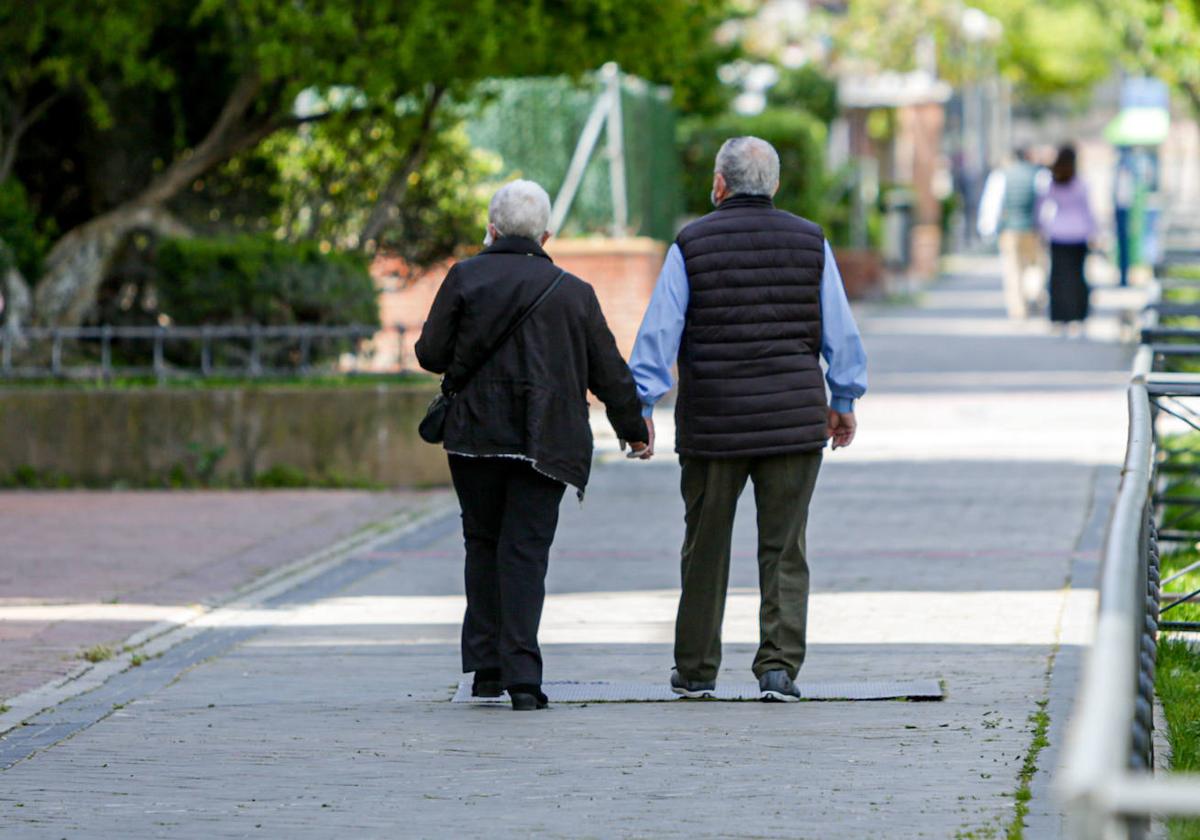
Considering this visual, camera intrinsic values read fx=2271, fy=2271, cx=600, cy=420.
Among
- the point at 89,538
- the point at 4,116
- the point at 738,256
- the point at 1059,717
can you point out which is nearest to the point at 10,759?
the point at 738,256

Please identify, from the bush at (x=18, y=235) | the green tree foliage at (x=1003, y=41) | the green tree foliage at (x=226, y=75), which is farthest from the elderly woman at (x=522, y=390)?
the green tree foliage at (x=1003, y=41)

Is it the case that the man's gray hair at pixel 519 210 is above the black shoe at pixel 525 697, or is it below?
above

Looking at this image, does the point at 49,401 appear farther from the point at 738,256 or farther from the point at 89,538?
the point at 738,256

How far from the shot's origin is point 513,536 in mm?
6887

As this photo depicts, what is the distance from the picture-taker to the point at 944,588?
29.9 feet

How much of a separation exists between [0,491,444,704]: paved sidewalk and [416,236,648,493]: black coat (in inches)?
71.3

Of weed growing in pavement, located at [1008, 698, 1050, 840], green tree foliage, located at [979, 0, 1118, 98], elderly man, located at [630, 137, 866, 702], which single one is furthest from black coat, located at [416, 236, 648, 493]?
green tree foliage, located at [979, 0, 1118, 98]

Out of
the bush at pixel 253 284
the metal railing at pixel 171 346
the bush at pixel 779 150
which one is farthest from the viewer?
the bush at pixel 779 150

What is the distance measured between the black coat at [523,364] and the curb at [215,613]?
1570 millimetres

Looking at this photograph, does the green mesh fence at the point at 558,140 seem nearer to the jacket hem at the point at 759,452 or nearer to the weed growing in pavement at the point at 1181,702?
the weed growing in pavement at the point at 1181,702

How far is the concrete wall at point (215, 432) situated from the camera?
42.5ft

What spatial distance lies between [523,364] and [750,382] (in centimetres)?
68

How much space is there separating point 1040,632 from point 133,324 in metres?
8.64

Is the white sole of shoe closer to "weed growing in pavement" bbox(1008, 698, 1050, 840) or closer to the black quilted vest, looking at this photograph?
the black quilted vest
